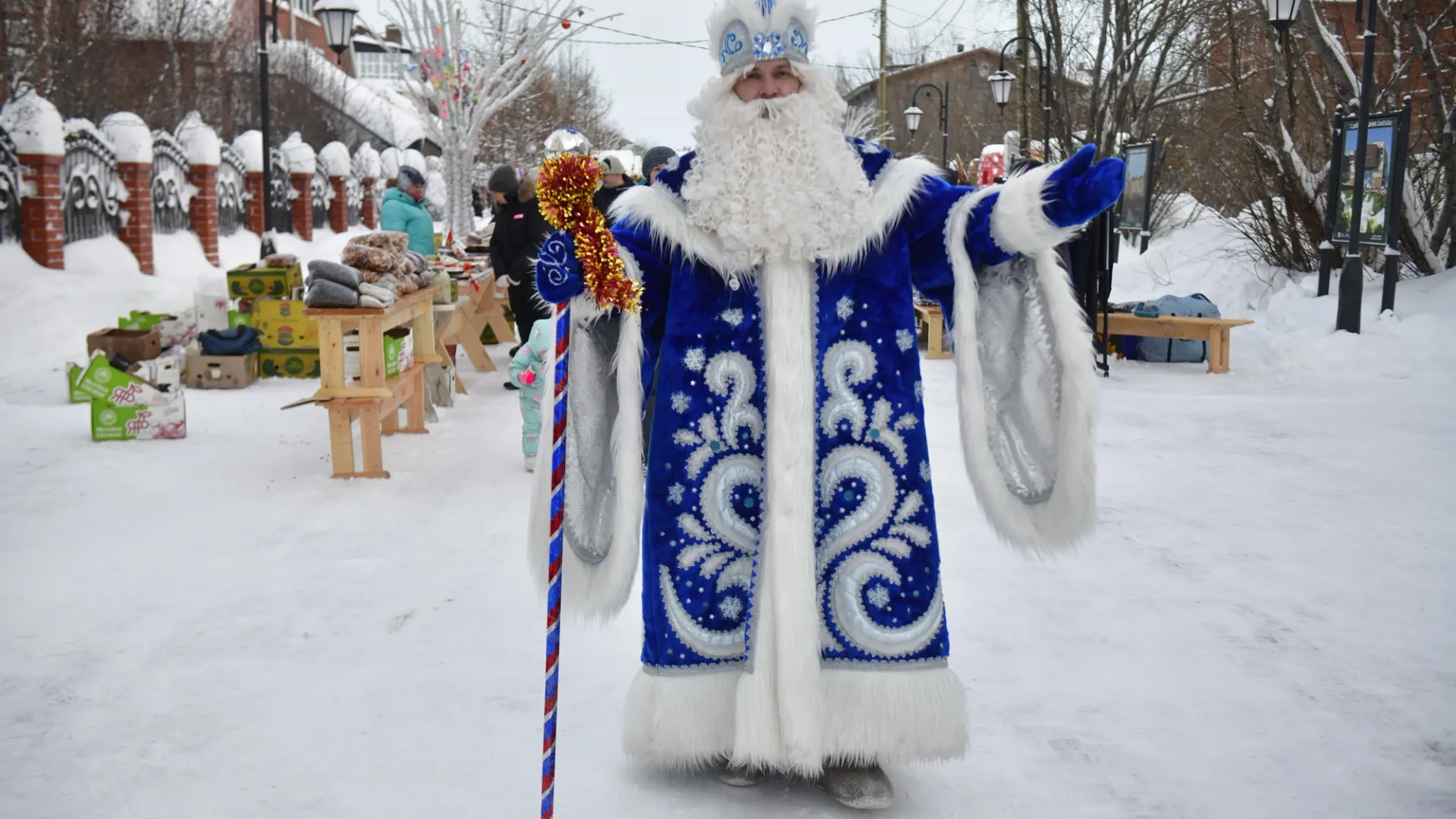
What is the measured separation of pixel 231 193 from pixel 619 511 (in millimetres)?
19276

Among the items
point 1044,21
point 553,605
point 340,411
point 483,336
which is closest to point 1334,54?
point 1044,21

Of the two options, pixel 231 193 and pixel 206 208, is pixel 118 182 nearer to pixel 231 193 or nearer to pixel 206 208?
pixel 206 208

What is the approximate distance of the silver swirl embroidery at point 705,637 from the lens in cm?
310

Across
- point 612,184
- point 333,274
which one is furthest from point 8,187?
point 333,274

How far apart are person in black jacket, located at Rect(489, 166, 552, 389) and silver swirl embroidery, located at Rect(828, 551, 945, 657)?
7.06 meters

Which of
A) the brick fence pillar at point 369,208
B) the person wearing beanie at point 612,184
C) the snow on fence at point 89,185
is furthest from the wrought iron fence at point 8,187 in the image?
the brick fence pillar at point 369,208

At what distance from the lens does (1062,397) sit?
312cm

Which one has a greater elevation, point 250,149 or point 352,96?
point 352,96

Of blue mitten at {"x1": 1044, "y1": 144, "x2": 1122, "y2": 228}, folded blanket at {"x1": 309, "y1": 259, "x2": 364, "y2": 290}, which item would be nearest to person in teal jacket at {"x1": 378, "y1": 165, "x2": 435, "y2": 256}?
folded blanket at {"x1": 309, "y1": 259, "x2": 364, "y2": 290}

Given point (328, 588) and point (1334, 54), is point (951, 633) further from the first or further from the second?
point (1334, 54)

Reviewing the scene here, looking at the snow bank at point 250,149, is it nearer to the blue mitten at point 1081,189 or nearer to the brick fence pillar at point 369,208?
the brick fence pillar at point 369,208

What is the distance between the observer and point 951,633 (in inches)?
175

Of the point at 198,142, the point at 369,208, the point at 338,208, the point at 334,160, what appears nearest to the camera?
the point at 198,142

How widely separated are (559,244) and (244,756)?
169 centimetres
